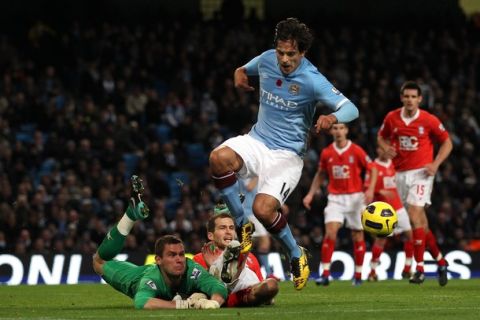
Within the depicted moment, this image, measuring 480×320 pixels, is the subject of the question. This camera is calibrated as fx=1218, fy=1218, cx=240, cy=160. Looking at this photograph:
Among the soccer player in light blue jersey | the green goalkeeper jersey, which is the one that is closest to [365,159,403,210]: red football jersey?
the soccer player in light blue jersey

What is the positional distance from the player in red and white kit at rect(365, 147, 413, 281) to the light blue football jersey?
6598 mm

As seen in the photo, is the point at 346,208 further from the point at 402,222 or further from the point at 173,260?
the point at 173,260

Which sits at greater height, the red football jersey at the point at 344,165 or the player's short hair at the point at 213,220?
the player's short hair at the point at 213,220

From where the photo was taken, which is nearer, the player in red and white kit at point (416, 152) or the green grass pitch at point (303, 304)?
the green grass pitch at point (303, 304)

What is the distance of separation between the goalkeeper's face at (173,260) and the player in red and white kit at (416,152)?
5825 mm

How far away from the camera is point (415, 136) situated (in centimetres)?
1541

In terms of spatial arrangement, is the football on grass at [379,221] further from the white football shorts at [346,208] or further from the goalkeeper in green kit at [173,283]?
the goalkeeper in green kit at [173,283]

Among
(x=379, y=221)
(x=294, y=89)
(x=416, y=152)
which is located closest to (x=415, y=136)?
(x=416, y=152)

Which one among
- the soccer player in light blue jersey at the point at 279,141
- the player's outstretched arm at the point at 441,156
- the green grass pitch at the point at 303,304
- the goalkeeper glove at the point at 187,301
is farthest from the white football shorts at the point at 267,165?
the player's outstretched arm at the point at 441,156

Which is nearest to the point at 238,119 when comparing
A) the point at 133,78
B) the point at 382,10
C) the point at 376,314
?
the point at 133,78

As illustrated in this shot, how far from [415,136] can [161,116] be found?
352 inches

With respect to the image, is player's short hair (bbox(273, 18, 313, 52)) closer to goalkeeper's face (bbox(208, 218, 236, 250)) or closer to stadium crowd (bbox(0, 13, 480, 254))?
goalkeeper's face (bbox(208, 218, 236, 250))

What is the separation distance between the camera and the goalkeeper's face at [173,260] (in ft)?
32.9

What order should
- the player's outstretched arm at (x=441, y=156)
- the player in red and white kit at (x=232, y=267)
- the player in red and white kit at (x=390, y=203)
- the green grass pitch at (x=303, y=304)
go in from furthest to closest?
1. the player in red and white kit at (x=390, y=203)
2. the player's outstretched arm at (x=441, y=156)
3. the player in red and white kit at (x=232, y=267)
4. the green grass pitch at (x=303, y=304)
